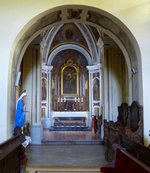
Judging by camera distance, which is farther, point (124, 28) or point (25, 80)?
point (25, 80)

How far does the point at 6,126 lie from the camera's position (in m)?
5.73

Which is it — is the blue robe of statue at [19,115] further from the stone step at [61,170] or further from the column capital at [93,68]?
the column capital at [93,68]

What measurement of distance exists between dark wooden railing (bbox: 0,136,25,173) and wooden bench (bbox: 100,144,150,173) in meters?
1.67

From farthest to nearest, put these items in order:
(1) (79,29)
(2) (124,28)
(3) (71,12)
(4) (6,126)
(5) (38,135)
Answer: (1) (79,29)
(5) (38,135)
(3) (71,12)
(2) (124,28)
(4) (6,126)

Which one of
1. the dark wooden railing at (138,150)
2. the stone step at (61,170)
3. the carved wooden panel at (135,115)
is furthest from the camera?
the carved wooden panel at (135,115)

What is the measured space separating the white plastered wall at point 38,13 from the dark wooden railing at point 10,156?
3.00 ft

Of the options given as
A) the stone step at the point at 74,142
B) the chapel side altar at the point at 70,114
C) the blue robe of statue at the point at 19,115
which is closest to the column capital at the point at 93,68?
the chapel side altar at the point at 70,114

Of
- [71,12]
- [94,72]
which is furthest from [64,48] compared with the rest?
[71,12]

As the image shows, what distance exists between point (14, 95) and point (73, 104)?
31.3 ft

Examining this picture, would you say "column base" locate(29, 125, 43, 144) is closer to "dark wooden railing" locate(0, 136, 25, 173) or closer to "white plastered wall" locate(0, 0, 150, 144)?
"white plastered wall" locate(0, 0, 150, 144)

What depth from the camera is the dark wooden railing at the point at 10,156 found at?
3.77 meters

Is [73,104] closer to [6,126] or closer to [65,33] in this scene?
[65,33]

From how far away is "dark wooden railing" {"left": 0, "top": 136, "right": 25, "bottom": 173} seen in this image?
12.4 ft

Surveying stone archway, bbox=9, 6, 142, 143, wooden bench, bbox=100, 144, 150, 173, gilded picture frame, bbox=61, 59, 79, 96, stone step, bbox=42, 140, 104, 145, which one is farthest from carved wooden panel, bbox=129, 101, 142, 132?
gilded picture frame, bbox=61, 59, 79, 96
